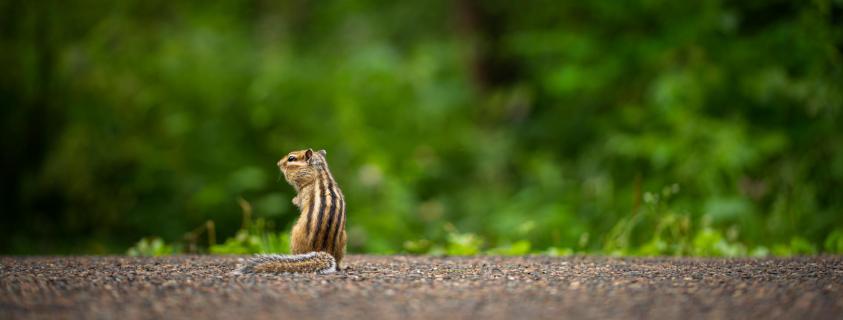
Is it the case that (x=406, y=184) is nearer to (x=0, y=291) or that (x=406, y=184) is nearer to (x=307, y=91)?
(x=307, y=91)

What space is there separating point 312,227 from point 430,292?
115 centimetres

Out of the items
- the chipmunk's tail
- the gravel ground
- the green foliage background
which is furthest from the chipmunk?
the green foliage background

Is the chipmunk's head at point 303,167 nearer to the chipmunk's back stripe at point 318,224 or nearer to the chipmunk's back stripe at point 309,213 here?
the chipmunk's back stripe at point 309,213

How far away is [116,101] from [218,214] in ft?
6.16

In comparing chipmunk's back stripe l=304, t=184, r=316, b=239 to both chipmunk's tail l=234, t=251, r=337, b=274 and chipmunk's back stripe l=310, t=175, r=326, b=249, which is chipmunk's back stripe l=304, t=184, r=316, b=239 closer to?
chipmunk's back stripe l=310, t=175, r=326, b=249

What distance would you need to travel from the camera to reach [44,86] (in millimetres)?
9281

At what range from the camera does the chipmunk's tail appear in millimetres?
4133

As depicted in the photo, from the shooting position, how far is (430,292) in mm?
3482

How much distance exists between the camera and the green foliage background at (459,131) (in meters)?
8.18

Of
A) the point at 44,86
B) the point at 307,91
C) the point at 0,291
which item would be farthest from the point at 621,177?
the point at 0,291

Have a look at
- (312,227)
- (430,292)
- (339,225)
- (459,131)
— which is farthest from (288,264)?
(459,131)

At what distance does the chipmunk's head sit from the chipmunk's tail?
0.81m

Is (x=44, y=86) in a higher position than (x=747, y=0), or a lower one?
lower

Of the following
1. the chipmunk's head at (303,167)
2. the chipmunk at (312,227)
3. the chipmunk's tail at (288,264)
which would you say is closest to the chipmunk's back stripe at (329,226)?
the chipmunk at (312,227)
